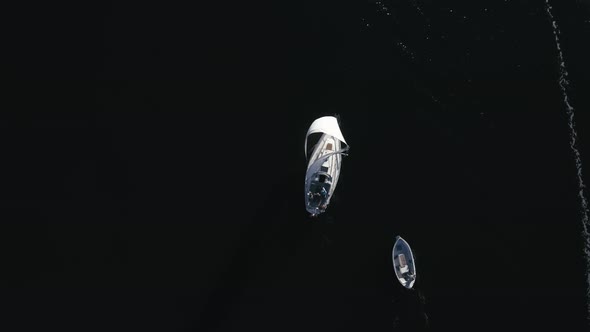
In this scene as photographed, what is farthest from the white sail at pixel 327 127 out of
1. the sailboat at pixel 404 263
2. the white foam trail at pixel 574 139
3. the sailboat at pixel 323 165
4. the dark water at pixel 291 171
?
the white foam trail at pixel 574 139

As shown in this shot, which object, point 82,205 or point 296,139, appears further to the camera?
point 296,139

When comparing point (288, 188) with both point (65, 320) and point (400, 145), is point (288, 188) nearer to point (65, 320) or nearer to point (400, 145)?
point (400, 145)

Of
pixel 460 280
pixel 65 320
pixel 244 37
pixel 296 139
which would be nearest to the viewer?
pixel 65 320

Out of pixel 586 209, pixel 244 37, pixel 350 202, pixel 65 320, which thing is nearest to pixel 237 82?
pixel 244 37

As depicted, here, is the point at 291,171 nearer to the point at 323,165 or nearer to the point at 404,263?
the point at 323,165

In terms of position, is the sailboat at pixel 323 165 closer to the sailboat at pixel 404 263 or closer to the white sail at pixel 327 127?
the white sail at pixel 327 127

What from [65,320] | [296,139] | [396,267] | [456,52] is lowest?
[65,320]

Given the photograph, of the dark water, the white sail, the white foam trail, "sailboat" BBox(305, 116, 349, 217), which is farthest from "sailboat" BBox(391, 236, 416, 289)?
the white foam trail
